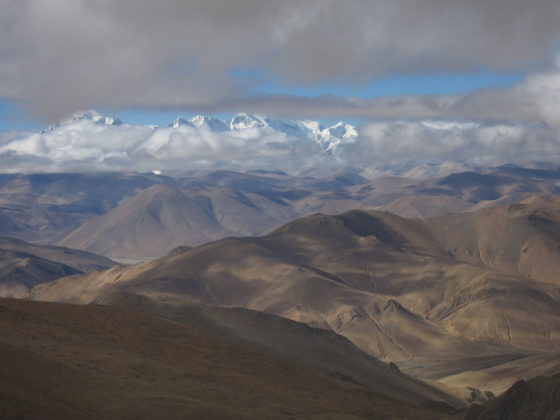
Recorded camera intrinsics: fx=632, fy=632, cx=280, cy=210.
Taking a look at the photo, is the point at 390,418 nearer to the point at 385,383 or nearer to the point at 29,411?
the point at 29,411

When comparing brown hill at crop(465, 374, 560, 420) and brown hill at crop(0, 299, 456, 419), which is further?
brown hill at crop(465, 374, 560, 420)

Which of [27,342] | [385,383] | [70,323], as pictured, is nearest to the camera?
[27,342]

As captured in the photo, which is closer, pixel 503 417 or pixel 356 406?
pixel 503 417

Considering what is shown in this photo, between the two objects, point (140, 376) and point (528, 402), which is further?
point (140, 376)

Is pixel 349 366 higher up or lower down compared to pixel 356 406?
lower down

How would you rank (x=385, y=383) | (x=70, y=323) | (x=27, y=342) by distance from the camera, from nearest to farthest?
1. (x=27, y=342)
2. (x=70, y=323)
3. (x=385, y=383)

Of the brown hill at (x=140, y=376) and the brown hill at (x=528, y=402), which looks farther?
the brown hill at (x=528, y=402)

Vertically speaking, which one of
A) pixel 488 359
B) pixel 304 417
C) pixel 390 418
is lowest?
pixel 488 359

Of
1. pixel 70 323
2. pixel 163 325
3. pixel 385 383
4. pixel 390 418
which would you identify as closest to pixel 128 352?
pixel 70 323
